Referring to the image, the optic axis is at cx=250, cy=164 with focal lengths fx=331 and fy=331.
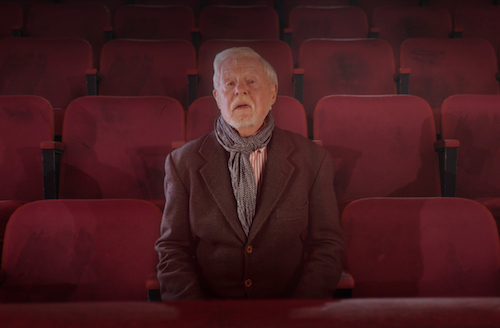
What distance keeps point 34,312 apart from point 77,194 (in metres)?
0.39

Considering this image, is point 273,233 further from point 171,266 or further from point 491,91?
point 491,91

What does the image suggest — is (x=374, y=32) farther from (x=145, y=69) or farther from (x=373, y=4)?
(x=145, y=69)

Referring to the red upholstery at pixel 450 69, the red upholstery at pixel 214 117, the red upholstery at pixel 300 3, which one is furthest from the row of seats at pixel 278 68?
the red upholstery at pixel 300 3

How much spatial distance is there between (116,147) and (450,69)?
2.04 feet

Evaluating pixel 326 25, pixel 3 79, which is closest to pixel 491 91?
pixel 326 25

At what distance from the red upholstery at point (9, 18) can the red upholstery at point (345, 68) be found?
0.70 metres

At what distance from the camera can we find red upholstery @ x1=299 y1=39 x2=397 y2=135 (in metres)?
0.63

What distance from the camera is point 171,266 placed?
0.89ft

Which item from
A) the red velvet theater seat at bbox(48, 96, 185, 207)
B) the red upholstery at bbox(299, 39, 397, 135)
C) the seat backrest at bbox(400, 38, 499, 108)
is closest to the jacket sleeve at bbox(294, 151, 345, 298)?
the red velvet theater seat at bbox(48, 96, 185, 207)

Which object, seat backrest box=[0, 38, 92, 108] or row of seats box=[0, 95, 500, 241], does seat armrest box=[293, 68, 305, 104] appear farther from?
seat backrest box=[0, 38, 92, 108]

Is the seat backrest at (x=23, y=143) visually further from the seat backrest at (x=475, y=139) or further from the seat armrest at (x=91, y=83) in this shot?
the seat backrest at (x=475, y=139)

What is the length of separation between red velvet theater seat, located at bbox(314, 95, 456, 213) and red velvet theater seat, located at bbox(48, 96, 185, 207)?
221 millimetres

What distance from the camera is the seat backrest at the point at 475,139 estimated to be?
1.49 feet

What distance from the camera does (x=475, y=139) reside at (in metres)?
0.47
